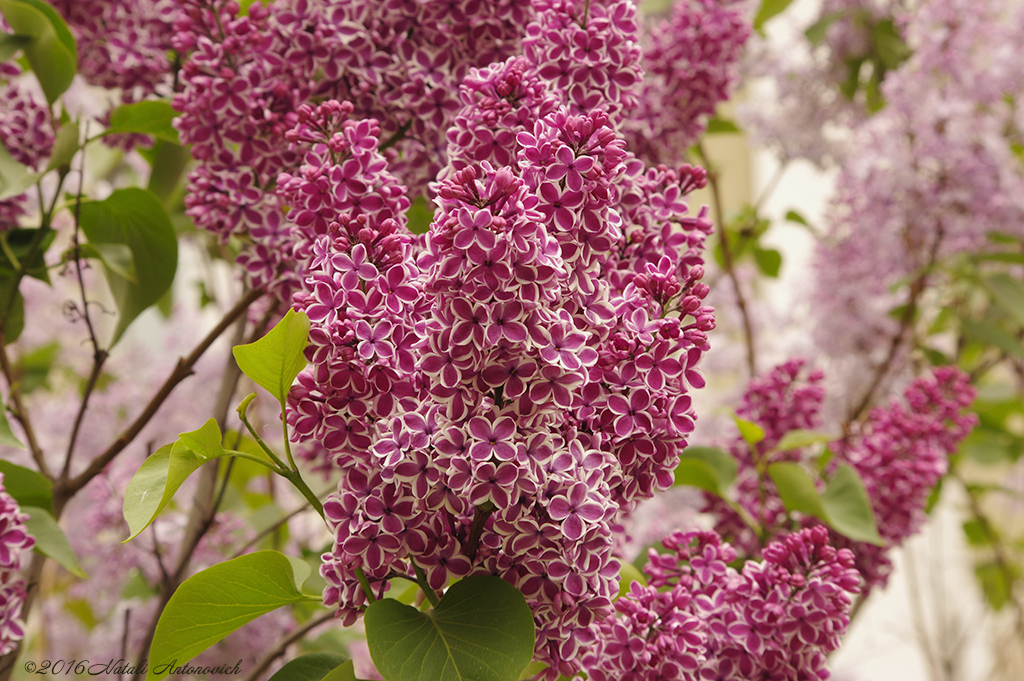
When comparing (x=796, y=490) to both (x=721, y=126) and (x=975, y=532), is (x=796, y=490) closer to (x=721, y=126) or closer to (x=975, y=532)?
(x=721, y=126)

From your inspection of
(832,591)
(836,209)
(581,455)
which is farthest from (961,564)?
(581,455)

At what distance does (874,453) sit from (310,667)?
479 millimetres

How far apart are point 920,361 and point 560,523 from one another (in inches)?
38.7

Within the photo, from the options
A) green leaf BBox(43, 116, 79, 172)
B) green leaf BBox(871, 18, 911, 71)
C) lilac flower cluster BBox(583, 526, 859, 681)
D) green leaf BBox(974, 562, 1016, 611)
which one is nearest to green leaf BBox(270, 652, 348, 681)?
lilac flower cluster BBox(583, 526, 859, 681)

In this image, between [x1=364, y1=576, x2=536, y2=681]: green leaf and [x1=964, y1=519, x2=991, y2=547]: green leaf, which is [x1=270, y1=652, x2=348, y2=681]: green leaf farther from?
[x1=964, y1=519, x2=991, y2=547]: green leaf

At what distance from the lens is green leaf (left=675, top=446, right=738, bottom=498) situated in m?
0.63

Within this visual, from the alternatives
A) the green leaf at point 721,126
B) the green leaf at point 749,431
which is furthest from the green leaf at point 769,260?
the green leaf at point 749,431

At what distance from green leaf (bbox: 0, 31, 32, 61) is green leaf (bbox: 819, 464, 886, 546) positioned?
68cm

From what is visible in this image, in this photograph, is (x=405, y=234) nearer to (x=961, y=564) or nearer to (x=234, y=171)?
(x=234, y=171)

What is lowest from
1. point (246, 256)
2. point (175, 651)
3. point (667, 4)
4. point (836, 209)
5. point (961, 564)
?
point (961, 564)

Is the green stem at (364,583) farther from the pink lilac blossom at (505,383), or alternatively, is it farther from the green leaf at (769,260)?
the green leaf at (769,260)

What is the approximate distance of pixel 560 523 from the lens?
0.34 metres

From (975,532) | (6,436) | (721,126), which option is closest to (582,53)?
(6,436)

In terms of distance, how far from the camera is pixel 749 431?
2.16 feet
